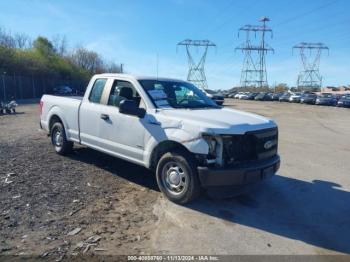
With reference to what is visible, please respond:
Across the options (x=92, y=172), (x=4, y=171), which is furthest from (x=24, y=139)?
(x=92, y=172)

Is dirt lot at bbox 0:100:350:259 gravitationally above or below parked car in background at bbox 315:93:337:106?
above

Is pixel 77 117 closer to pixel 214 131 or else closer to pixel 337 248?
pixel 214 131

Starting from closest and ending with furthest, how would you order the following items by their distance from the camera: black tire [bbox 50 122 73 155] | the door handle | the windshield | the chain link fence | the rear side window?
the windshield
the door handle
the rear side window
black tire [bbox 50 122 73 155]
the chain link fence

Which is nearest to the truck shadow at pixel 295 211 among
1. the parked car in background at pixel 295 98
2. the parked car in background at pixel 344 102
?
the parked car in background at pixel 344 102

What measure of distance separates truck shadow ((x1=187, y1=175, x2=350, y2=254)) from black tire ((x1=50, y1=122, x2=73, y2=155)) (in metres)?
3.75

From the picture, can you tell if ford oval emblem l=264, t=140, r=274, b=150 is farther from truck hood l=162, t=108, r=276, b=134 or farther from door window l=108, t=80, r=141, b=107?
door window l=108, t=80, r=141, b=107

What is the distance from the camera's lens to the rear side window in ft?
22.2

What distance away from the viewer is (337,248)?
13.4ft

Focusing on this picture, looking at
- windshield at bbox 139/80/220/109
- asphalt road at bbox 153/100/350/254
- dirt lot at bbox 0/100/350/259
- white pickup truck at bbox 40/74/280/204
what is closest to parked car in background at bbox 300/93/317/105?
dirt lot at bbox 0/100/350/259

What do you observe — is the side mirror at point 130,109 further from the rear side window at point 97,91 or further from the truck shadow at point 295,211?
the truck shadow at point 295,211

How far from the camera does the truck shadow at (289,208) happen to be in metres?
4.47

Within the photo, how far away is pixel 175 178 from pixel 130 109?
131 cm

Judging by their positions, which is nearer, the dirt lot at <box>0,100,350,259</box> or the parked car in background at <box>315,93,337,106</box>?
the dirt lot at <box>0,100,350,259</box>

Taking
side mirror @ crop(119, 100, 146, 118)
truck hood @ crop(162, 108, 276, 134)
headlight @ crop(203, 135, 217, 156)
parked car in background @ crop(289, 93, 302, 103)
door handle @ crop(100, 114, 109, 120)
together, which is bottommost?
parked car in background @ crop(289, 93, 302, 103)
